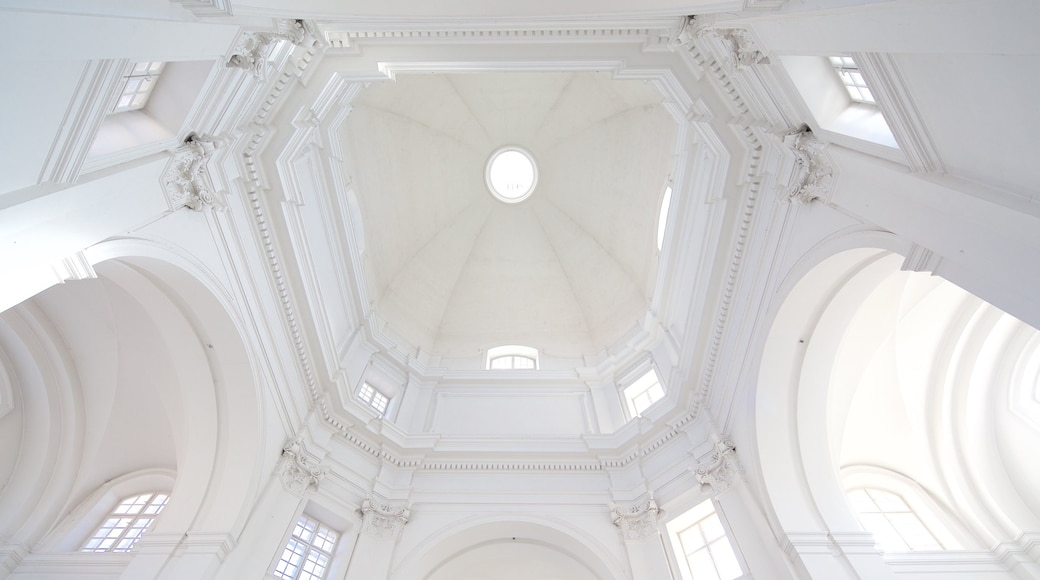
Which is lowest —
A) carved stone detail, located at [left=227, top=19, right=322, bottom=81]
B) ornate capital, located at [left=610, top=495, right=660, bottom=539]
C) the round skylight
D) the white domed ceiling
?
ornate capital, located at [left=610, top=495, right=660, bottom=539]

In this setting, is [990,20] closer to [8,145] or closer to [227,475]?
[8,145]

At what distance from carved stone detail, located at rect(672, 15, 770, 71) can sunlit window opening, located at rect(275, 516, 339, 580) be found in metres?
11.1

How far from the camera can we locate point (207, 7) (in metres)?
5.37

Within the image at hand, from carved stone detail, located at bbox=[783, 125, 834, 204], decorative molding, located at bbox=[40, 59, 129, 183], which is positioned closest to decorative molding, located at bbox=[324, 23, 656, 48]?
carved stone detail, located at bbox=[783, 125, 834, 204]

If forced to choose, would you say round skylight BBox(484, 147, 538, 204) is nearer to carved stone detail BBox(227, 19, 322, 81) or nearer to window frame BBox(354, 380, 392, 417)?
window frame BBox(354, 380, 392, 417)

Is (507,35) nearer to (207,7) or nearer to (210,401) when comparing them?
(207,7)

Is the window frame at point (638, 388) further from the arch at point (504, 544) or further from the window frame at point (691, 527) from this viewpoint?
the arch at point (504, 544)

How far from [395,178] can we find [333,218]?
17.8ft

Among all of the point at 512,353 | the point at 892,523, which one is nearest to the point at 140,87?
the point at 512,353

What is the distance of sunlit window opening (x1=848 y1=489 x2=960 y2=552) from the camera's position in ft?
32.6

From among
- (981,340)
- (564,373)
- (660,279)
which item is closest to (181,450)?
(564,373)

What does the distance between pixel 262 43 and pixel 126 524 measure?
990 centimetres

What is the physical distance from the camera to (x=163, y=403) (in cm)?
1033

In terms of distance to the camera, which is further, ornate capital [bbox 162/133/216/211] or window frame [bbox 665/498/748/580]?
window frame [bbox 665/498/748/580]
